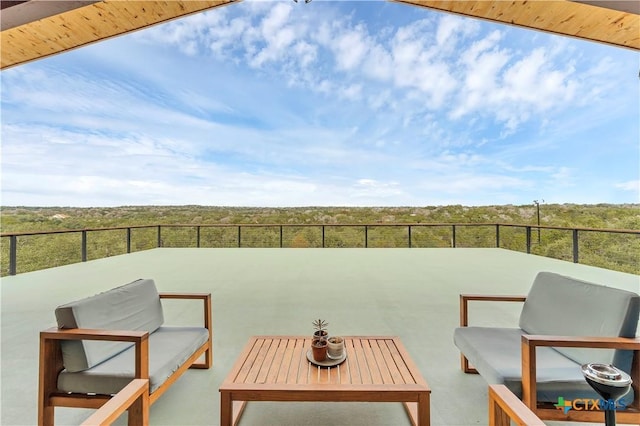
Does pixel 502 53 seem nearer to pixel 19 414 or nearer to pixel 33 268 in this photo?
pixel 19 414

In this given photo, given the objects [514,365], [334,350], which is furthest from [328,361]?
[514,365]

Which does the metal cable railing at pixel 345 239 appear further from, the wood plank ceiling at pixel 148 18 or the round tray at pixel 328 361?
the round tray at pixel 328 361

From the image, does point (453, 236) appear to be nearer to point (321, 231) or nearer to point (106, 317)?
point (321, 231)

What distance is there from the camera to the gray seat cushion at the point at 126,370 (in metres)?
1.36

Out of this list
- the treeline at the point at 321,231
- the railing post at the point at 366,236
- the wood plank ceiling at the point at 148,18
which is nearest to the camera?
the wood plank ceiling at the point at 148,18

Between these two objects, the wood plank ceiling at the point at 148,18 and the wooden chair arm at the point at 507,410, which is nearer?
the wooden chair arm at the point at 507,410

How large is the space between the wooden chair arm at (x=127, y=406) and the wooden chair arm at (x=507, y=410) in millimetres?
1297

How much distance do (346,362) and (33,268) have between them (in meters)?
7.67

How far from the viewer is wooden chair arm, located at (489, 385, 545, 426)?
86cm

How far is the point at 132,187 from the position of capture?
10508 millimetres

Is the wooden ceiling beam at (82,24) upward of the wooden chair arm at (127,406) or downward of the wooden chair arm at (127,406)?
upward

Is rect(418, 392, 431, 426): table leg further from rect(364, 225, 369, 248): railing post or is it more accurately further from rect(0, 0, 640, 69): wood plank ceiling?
rect(364, 225, 369, 248): railing post

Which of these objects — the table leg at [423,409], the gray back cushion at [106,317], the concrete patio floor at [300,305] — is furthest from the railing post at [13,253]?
the table leg at [423,409]

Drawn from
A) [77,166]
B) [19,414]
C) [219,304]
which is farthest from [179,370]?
[77,166]
